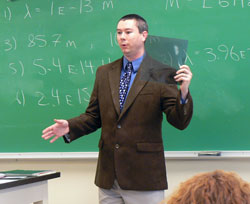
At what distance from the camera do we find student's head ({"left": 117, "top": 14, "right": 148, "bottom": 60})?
261cm

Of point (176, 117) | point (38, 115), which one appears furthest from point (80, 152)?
point (176, 117)

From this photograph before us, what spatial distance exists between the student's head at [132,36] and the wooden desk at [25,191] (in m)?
0.87

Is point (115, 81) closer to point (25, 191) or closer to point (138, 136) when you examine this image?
point (138, 136)

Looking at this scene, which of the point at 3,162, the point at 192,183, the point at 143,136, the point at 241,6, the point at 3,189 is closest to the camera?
the point at 192,183

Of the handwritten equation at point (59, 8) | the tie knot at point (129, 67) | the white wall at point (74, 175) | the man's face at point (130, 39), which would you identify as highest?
the handwritten equation at point (59, 8)

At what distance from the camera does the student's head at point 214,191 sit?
3.50ft

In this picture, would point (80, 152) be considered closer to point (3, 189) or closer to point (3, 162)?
point (3, 162)

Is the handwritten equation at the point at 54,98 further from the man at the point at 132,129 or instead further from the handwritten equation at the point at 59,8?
the man at the point at 132,129

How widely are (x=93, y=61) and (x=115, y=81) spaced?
30.4 inches

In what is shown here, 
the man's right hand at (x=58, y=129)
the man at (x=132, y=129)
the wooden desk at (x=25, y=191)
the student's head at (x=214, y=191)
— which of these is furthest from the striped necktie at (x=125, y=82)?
the student's head at (x=214, y=191)

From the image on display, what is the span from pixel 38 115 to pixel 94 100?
0.90m

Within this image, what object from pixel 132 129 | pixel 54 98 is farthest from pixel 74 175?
pixel 132 129

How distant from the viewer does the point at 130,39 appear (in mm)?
2602

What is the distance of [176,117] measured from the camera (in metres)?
2.40
